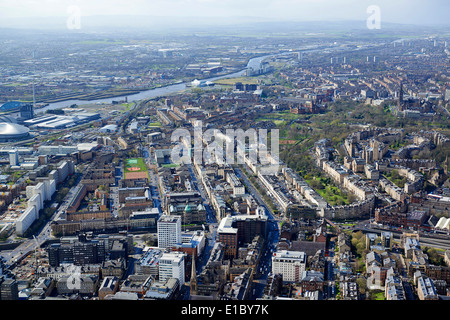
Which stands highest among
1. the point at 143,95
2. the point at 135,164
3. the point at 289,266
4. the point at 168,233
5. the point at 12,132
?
the point at 143,95

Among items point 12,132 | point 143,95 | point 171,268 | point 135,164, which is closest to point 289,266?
point 171,268

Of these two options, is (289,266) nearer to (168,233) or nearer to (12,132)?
(168,233)

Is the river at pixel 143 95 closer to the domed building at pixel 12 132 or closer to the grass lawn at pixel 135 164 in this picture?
the domed building at pixel 12 132

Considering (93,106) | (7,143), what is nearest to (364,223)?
(7,143)

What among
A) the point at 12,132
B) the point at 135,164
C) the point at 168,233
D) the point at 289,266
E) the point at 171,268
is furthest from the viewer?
the point at 12,132

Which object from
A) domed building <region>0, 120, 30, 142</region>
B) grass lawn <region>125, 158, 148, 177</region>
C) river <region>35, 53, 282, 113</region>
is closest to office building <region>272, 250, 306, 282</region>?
grass lawn <region>125, 158, 148, 177</region>

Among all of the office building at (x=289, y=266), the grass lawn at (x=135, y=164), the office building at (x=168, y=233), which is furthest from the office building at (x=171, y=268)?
the grass lawn at (x=135, y=164)

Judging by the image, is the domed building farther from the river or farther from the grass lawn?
the grass lawn

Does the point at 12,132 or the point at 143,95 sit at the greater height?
the point at 143,95
